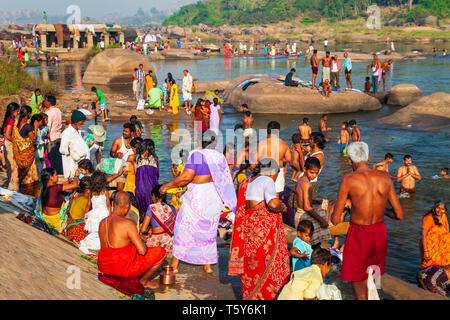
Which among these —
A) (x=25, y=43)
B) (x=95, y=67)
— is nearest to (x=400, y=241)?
(x=95, y=67)

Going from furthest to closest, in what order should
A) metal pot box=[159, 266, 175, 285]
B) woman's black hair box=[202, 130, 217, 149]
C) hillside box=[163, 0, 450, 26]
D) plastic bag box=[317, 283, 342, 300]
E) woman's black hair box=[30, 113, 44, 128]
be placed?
1. hillside box=[163, 0, 450, 26]
2. woman's black hair box=[30, 113, 44, 128]
3. woman's black hair box=[202, 130, 217, 149]
4. metal pot box=[159, 266, 175, 285]
5. plastic bag box=[317, 283, 342, 300]

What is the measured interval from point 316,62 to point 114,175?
559 inches

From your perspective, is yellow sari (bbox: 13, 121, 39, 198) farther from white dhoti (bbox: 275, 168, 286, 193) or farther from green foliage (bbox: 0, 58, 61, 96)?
green foliage (bbox: 0, 58, 61, 96)

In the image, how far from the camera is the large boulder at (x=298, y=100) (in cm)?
2011

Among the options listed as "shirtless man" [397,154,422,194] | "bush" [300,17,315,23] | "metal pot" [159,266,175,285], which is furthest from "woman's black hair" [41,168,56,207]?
"bush" [300,17,315,23]

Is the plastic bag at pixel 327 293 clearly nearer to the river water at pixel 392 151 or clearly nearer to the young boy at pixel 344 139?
the river water at pixel 392 151

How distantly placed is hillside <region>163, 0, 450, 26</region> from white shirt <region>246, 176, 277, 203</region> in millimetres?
86162

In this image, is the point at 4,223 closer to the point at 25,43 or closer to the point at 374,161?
the point at 374,161

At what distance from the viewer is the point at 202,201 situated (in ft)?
19.4

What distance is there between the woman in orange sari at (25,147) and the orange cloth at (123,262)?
4134 millimetres

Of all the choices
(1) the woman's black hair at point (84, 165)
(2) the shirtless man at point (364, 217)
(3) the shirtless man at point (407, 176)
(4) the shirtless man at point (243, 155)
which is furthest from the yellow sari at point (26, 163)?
(3) the shirtless man at point (407, 176)

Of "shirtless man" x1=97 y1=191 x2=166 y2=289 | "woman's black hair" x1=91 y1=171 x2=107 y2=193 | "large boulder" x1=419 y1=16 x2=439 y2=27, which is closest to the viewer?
"shirtless man" x1=97 y1=191 x2=166 y2=289

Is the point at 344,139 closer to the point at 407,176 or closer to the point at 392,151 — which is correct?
the point at 392,151

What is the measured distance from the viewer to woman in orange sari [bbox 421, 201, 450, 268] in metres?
6.55
